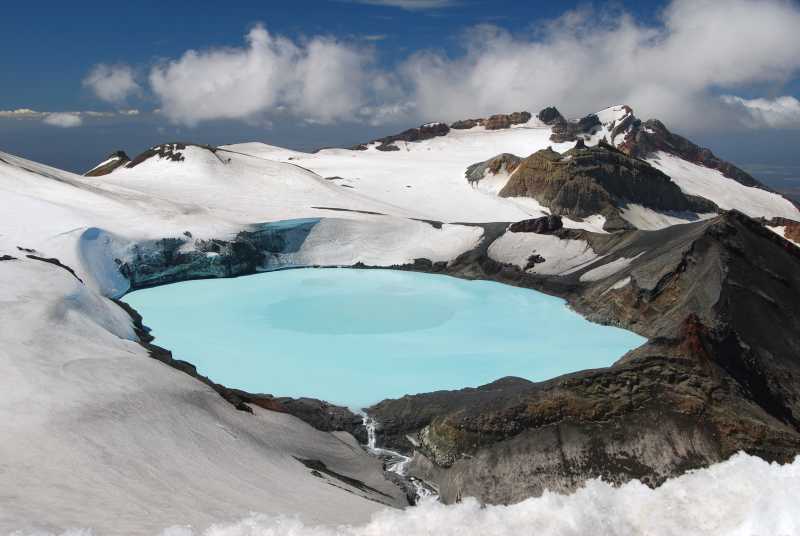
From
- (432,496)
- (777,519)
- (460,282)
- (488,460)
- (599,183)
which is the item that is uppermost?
(599,183)

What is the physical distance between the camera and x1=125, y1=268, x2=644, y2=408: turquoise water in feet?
70.9

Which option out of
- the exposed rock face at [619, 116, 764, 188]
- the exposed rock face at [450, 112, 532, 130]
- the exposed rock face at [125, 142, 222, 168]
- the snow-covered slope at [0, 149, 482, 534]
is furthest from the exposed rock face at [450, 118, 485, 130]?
the snow-covered slope at [0, 149, 482, 534]

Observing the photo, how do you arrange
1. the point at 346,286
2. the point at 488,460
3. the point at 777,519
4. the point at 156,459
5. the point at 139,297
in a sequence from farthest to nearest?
the point at 346,286 → the point at 139,297 → the point at 488,460 → the point at 156,459 → the point at 777,519

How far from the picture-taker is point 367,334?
26344mm

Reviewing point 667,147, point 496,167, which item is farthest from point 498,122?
point 496,167

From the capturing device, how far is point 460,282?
117ft

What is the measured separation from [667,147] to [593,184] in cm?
3134

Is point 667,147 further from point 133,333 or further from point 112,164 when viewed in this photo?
point 133,333

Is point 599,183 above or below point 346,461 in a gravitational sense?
above

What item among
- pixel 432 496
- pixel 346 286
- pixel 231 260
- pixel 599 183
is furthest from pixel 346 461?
pixel 599 183

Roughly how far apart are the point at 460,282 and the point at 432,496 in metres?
23.3

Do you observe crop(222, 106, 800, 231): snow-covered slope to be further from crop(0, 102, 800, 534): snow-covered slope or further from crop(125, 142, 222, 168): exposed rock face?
crop(125, 142, 222, 168): exposed rock face

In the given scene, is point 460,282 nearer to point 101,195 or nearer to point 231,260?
point 231,260

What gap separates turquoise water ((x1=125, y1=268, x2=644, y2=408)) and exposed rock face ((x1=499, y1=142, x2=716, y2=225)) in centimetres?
1966
